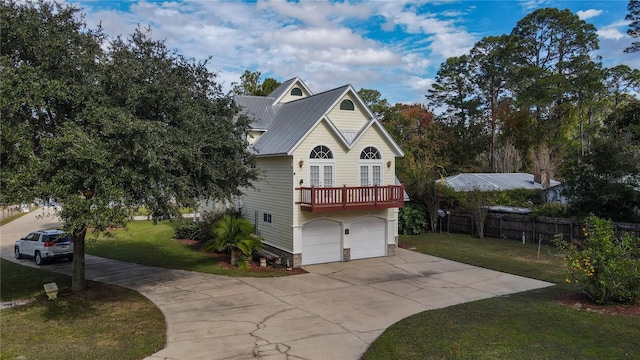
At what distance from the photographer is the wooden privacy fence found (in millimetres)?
21828

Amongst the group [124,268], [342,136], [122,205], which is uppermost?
[342,136]

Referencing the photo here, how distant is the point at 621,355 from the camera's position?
7980 millimetres

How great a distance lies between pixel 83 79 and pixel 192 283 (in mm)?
8040

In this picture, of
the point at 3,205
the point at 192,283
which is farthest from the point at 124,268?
the point at 3,205

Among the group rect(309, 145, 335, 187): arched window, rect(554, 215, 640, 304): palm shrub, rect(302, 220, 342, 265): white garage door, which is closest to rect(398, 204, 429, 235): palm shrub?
rect(302, 220, 342, 265): white garage door

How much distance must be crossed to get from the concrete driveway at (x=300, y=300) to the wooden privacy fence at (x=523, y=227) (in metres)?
7.67

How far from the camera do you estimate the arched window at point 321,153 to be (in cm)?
1928

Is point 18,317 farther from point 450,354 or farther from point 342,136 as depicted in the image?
point 342,136

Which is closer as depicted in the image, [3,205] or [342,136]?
[3,205]

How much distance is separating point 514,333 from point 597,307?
361 centimetres

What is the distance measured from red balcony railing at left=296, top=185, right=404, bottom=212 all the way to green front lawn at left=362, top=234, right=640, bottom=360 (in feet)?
25.3

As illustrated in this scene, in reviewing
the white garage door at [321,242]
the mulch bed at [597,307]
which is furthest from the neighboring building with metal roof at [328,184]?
the mulch bed at [597,307]

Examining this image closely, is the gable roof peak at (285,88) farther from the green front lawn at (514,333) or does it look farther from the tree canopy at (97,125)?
the green front lawn at (514,333)

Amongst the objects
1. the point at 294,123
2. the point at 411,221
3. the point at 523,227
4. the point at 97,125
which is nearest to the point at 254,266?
the point at 294,123
